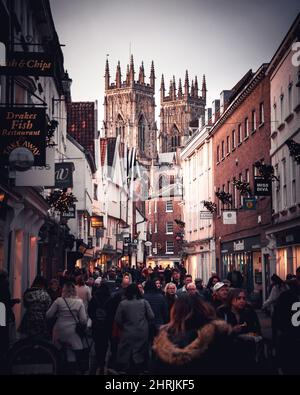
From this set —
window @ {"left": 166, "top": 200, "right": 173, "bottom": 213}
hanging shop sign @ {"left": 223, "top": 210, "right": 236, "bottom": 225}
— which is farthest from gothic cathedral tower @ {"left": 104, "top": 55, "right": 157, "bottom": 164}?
hanging shop sign @ {"left": 223, "top": 210, "right": 236, "bottom": 225}

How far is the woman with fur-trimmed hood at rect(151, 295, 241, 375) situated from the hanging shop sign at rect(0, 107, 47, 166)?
31.1 feet

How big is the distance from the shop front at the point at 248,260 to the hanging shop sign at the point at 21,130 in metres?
14.4

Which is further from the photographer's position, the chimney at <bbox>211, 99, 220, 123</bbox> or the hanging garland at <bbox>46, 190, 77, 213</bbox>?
the chimney at <bbox>211, 99, 220, 123</bbox>

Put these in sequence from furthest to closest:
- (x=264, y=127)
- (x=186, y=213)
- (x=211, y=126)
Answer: (x=186, y=213) → (x=211, y=126) → (x=264, y=127)

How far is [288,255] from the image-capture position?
25.0 meters

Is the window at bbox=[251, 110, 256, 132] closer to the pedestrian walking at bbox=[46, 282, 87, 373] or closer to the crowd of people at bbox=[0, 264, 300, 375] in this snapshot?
the crowd of people at bbox=[0, 264, 300, 375]

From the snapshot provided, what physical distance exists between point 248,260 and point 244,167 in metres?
4.04

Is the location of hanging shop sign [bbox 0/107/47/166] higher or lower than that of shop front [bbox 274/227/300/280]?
higher

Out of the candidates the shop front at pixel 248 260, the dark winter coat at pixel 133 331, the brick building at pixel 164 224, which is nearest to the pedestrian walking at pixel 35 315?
the dark winter coat at pixel 133 331

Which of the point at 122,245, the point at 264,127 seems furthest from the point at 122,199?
the point at 264,127

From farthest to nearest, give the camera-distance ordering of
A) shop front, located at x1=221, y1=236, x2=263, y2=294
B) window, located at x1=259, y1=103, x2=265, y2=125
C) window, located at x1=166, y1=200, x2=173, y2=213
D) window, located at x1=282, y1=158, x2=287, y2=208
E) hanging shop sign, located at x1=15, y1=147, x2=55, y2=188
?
1. window, located at x1=166, y1=200, x2=173, y2=213
2. shop front, located at x1=221, y1=236, x2=263, y2=294
3. window, located at x1=259, y1=103, x2=265, y2=125
4. window, located at x1=282, y1=158, x2=287, y2=208
5. hanging shop sign, located at x1=15, y1=147, x2=55, y2=188

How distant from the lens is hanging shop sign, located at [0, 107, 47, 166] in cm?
1460
